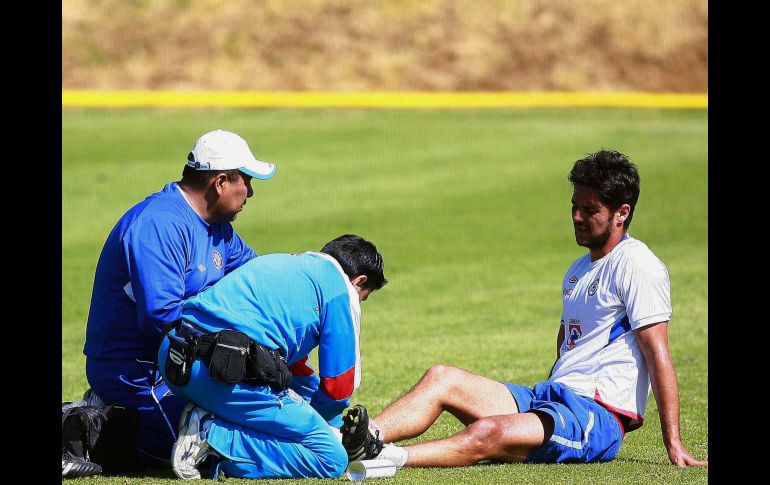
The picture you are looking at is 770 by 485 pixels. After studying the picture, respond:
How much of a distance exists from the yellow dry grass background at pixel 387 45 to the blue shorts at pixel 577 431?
21.0m

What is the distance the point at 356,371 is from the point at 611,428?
1325mm

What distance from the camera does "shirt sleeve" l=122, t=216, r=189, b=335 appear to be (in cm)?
554

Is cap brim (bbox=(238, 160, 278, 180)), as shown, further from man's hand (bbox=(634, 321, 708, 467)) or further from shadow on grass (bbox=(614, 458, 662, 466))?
shadow on grass (bbox=(614, 458, 662, 466))

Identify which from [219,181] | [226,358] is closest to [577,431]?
[226,358]

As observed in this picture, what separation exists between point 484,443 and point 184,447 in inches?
55.8

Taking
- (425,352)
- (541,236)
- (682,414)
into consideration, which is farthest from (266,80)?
(682,414)

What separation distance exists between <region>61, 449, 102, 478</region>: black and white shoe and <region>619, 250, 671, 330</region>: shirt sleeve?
2.64 m

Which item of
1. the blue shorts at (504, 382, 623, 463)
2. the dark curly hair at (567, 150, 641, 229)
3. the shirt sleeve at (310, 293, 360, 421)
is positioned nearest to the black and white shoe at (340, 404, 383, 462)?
the shirt sleeve at (310, 293, 360, 421)

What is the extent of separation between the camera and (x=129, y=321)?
5785mm

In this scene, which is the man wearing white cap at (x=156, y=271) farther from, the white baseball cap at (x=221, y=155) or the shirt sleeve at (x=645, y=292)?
the shirt sleeve at (x=645, y=292)

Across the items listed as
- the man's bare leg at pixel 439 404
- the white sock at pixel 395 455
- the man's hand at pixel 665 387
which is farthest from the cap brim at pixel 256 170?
the man's hand at pixel 665 387

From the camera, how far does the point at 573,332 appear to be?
20.2 ft

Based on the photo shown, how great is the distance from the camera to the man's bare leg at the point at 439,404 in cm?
594

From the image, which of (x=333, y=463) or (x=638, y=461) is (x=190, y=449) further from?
(x=638, y=461)
